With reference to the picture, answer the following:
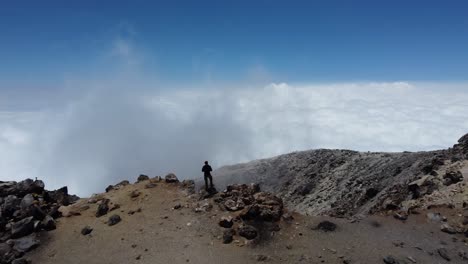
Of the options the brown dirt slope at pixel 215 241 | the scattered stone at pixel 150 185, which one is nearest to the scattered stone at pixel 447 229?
the brown dirt slope at pixel 215 241

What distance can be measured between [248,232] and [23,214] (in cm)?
1214

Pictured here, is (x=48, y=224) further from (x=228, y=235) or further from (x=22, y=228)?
(x=228, y=235)

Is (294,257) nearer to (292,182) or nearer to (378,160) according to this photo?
(378,160)

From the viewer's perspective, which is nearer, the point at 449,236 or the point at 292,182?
the point at 449,236

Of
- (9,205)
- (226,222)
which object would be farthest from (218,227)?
(9,205)

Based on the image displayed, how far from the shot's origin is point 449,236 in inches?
743

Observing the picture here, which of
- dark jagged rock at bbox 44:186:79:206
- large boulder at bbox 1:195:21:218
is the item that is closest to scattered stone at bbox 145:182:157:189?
dark jagged rock at bbox 44:186:79:206

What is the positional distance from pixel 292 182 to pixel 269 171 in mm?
6999

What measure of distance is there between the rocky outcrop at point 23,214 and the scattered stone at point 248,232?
10.2 metres

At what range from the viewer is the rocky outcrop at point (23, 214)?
18812 mm

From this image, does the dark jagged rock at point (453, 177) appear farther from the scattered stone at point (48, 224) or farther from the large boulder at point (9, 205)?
the large boulder at point (9, 205)

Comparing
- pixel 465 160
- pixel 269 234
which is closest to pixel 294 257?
pixel 269 234

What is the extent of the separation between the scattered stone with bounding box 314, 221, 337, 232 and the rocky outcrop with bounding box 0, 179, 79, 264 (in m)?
13.9

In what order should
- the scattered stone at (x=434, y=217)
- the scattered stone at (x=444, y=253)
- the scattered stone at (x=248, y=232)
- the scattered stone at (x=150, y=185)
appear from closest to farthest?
the scattered stone at (x=444, y=253) < the scattered stone at (x=248, y=232) < the scattered stone at (x=434, y=217) < the scattered stone at (x=150, y=185)
